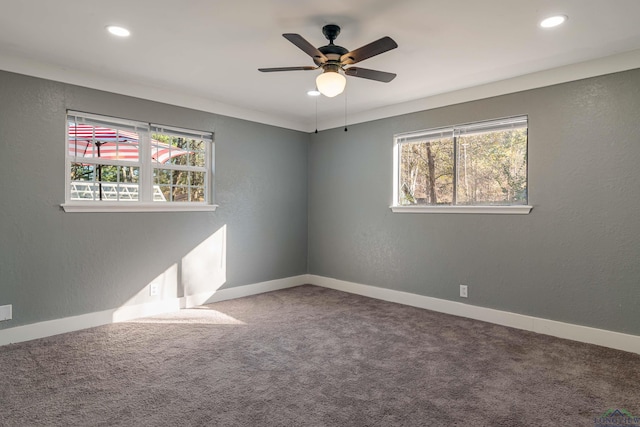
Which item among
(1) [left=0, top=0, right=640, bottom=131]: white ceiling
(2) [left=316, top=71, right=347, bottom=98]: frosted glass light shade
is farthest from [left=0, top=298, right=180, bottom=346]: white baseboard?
(2) [left=316, top=71, right=347, bottom=98]: frosted glass light shade

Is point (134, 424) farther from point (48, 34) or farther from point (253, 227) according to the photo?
point (253, 227)

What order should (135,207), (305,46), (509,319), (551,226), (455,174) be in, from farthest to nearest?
1. (455,174)
2. (135,207)
3. (509,319)
4. (551,226)
5. (305,46)

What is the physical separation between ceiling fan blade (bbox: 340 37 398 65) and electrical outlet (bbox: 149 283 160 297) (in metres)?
3.10

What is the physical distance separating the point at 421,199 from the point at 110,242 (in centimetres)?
352

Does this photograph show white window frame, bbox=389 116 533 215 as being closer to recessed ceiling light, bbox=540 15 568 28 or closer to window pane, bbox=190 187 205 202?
recessed ceiling light, bbox=540 15 568 28

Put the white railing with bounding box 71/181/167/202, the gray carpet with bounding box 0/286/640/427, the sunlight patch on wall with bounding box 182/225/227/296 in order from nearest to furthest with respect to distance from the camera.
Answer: the gray carpet with bounding box 0/286/640/427 < the white railing with bounding box 71/181/167/202 < the sunlight patch on wall with bounding box 182/225/227/296

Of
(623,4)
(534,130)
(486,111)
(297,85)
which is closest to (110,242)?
(297,85)

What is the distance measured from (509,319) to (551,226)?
1.01 metres

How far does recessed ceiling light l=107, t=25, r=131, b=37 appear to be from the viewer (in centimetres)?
268

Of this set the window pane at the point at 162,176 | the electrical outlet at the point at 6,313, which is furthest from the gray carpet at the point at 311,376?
the window pane at the point at 162,176

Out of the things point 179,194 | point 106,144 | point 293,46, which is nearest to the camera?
point 293,46

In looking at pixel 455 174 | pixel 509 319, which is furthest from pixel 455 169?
pixel 509 319

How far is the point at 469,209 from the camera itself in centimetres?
400

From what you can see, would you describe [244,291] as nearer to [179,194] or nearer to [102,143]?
[179,194]
